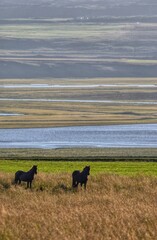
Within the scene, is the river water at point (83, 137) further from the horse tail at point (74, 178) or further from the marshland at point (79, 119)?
the horse tail at point (74, 178)

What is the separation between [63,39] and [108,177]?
133 meters

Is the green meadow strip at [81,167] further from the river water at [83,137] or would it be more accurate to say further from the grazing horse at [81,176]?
the river water at [83,137]

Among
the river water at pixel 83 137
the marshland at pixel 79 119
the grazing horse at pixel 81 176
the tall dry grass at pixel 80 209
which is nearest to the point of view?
the tall dry grass at pixel 80 209

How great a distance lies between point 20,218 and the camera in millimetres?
17156

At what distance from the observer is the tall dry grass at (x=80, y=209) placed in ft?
50.0

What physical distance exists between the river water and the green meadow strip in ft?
41.2

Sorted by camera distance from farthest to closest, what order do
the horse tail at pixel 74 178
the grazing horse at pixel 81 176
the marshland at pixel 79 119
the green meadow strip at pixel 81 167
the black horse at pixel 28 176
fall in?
1. the green meadow strip at pixel 81 167
2. the black horse at pixel 28 176
3. the horse tail at pixel 74 178
4. the grazing horse at pixel 81 176
5. the marshland at pixel 79 119

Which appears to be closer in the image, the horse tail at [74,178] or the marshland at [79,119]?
the marshland at [79,119]

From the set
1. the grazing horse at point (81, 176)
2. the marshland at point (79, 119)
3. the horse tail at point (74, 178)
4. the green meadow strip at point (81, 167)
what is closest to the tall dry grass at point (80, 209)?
the marshland at point (79, 119)

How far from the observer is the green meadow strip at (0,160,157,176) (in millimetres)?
30375

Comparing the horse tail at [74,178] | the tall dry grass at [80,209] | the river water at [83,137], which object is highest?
the river water at [83,137]

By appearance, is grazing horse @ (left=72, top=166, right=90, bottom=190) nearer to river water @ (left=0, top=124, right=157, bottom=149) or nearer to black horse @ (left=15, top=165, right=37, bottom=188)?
black horse @ (left=15, top=165, right=37, bottom=188)

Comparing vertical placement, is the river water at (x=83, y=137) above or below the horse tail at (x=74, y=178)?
above

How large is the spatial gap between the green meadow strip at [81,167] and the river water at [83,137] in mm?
12550
